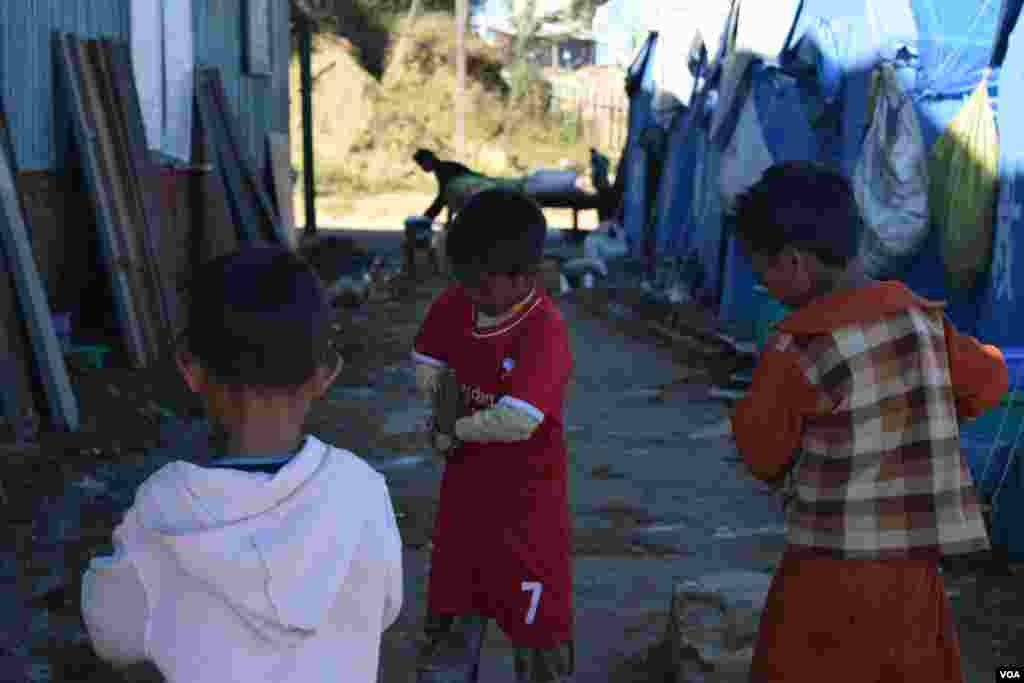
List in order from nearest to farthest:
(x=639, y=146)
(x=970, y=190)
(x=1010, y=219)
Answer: (x=1010, y=219)
(x=970, y=190)
(x=639, y=146)

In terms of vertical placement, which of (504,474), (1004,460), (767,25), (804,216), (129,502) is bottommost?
(129,502)

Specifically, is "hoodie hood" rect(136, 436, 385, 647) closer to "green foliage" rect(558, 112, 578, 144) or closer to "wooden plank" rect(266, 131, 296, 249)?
"wooden plank" rect(266, 131, 296, 249)

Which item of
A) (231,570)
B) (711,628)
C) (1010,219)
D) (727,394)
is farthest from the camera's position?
(727,394)

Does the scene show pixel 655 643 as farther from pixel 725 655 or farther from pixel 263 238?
pixel 263 238

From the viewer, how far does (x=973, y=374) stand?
2.38m

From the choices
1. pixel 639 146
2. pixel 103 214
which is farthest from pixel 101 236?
pixel 639 146

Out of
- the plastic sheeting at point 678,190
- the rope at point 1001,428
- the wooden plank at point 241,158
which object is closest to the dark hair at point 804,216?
the rope at point 1001,428

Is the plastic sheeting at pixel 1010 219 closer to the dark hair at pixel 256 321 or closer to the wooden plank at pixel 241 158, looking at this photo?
the dark hair at pixel 256 321

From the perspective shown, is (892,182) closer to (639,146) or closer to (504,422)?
(504,422)

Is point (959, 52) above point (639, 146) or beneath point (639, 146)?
above

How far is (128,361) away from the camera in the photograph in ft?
24.1

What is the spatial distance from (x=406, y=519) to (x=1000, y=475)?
2431 mm

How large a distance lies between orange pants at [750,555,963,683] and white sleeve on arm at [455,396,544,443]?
2.25 feet

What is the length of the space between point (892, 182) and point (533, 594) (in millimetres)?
4872
